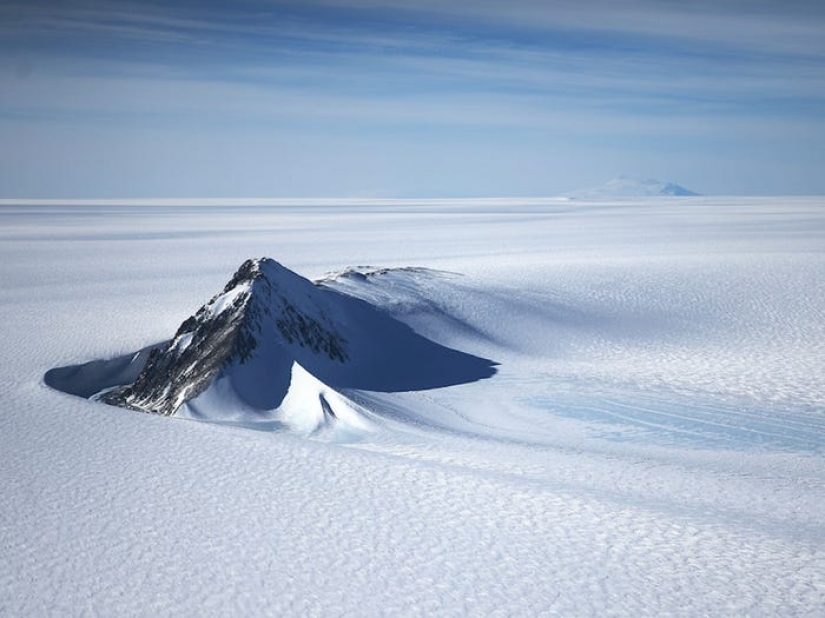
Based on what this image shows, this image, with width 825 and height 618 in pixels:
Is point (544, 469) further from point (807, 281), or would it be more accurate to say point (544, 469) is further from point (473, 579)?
point (807, 281)

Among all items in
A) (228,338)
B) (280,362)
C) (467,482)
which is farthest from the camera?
(280,362)

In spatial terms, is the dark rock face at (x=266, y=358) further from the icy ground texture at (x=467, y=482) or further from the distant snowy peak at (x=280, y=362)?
the icy ground texture at (x=467, y=482)

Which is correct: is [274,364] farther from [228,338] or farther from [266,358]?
[228,338]

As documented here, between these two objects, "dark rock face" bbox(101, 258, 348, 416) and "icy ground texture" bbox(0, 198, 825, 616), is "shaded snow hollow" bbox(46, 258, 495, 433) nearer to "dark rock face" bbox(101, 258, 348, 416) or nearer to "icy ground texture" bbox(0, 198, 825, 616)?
"dark rock face" bbox(101, 258, 348, 416)

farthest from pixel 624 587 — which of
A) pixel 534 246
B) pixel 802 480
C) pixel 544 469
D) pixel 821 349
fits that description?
pixel 534 246

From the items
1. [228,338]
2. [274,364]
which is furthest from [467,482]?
[228,338]

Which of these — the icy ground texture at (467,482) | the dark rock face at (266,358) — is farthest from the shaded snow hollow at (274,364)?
the icy ground texture at (467,482)
